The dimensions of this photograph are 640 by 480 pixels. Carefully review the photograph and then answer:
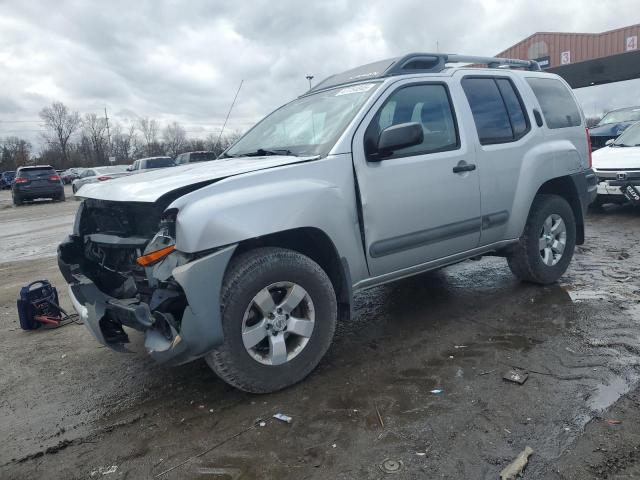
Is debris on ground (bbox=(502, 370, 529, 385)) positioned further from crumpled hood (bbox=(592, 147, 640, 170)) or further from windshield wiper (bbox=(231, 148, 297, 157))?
crumpled hood (bbox=(592, 147, 640, 170))

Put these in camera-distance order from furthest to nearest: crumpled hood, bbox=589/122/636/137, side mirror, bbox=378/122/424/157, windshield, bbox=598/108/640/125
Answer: windshield, bbox=598/108/640/125 < crumpled hood, bbox=589/122/636/137 < side mirror, bbox=378/122/424/157

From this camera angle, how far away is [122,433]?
9.20 feet

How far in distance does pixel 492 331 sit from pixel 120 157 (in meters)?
83.7

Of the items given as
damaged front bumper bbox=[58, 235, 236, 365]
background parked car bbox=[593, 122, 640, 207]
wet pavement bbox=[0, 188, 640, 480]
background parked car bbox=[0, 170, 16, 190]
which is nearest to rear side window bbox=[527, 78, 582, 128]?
wet pavement bbox=[0, 188, 640, 480]

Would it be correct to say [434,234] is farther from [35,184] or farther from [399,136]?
[35,184]

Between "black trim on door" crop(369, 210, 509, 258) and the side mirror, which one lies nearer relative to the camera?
the side mirror

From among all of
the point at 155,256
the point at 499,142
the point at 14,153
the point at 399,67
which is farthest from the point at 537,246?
the point at 14,153

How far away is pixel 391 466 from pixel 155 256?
161cm

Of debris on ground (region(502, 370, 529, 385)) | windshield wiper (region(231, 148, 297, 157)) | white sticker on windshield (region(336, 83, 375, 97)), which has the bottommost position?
debris on ground (region(502, 370, 529, 385))

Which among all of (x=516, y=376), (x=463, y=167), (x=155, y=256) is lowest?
(x=516, y=376)

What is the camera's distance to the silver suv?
2.74 m

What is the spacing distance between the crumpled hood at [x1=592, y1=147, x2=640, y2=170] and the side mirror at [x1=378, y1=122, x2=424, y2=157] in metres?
6.72

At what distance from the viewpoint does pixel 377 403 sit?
2.91 m

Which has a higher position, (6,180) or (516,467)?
(6,180)
